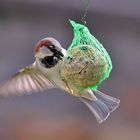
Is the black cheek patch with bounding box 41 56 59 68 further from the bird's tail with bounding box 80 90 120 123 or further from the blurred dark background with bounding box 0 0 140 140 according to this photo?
the blurred dark background with bounding box 0 0 140 140

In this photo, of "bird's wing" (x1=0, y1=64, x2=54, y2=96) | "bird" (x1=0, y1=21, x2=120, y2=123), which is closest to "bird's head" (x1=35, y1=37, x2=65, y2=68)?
"bird" (x1=0, y1=21, x2=120, y2=123)

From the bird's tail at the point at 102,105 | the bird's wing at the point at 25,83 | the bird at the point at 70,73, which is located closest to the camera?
the bird at the point at 70,73

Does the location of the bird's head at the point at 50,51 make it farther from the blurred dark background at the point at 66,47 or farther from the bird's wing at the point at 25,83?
the blurred dark background at the point at 66,47

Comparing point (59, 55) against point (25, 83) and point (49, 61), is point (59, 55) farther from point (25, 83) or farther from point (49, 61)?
point (25, 83)

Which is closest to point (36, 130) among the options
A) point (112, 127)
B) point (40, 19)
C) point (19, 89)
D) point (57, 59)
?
point (112, 127)

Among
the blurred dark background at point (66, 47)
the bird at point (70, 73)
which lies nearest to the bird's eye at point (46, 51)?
the bird at point (70, 73)

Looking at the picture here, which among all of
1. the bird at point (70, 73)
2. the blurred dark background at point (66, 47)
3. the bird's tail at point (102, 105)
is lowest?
the bird's tail at point (102, 105)

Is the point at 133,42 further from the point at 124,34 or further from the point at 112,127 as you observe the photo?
the point at 112,127
